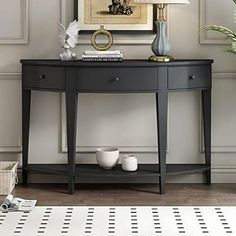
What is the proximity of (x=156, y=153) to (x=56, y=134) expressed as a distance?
2.12 ft

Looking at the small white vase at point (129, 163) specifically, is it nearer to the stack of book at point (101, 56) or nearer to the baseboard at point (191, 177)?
the baseboard at point (191, 177)

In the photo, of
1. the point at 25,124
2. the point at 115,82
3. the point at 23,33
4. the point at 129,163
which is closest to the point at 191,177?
the point at 129,163

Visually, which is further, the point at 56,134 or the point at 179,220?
the point at 56,134

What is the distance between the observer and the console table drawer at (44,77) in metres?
4.10

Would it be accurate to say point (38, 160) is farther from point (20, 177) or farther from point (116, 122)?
point (116, 122)

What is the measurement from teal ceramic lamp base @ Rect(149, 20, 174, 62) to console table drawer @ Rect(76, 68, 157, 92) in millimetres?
168

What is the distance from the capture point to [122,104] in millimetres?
4449

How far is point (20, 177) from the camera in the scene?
14.7ft

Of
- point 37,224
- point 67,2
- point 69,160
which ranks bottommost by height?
point 37,224

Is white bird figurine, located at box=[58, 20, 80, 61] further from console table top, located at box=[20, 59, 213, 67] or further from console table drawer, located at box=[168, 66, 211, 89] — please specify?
console table drawer, located at box=[168, 66, 211, 89]

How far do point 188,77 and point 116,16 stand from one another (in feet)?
2.04

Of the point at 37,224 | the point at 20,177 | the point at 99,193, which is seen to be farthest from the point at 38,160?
the point at 37,224

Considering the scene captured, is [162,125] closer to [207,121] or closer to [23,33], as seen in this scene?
[207,121]

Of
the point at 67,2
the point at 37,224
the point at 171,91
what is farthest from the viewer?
the point at 67,2
